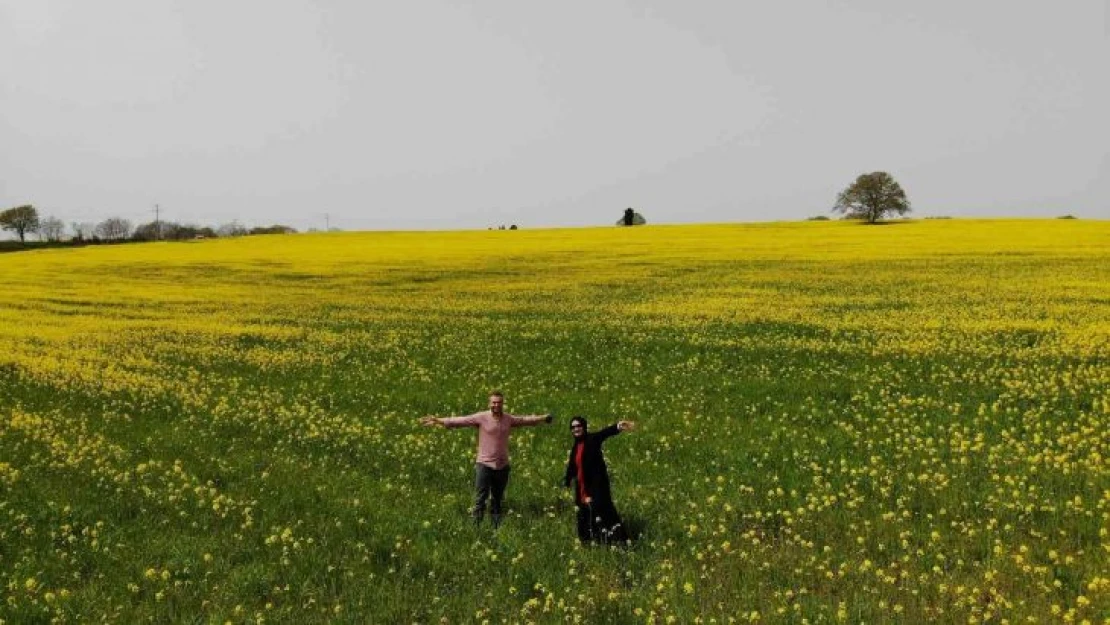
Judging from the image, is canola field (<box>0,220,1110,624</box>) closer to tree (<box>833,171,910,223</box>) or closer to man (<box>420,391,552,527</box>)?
man (<box>420,391,552,527</box>)

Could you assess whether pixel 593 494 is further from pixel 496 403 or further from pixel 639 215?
pixel 639 215

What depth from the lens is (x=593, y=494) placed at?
1089cm

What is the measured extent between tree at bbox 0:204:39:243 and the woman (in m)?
176

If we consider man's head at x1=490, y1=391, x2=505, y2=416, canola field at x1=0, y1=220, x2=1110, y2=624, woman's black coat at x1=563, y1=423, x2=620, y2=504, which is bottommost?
canola field at x1=0, y1=220, x2=1110, y2=624

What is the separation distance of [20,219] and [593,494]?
178 metres

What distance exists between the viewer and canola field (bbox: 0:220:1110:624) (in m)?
9.52

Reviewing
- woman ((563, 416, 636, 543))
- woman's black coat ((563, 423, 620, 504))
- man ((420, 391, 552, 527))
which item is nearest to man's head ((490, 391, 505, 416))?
man ((420, 391, 552, 527))

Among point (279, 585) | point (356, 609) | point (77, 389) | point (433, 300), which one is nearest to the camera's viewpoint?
point (356, 609)

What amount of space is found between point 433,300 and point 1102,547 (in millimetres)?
31763

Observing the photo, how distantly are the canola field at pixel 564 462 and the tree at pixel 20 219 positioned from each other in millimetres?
145664

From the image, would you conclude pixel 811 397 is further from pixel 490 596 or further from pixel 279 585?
pixel 279 585

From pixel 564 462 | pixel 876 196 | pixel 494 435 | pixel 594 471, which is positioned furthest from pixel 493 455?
→ pixel 876 196

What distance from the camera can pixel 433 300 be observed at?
3928 centimetres

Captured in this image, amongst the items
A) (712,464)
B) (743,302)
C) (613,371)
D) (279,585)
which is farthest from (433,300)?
(279,585)
